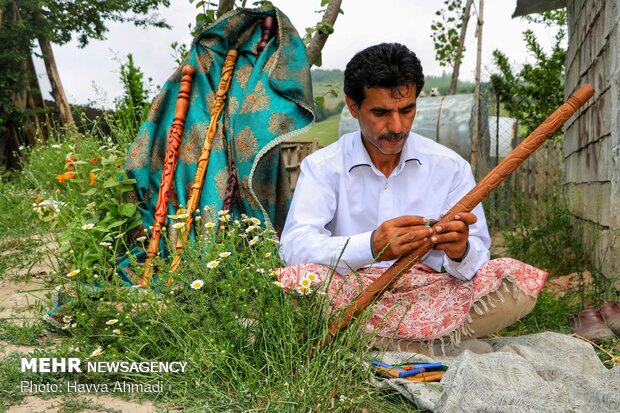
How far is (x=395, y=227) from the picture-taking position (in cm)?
266

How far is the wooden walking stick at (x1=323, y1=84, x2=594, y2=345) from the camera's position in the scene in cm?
271

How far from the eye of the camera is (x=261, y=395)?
251 centimetres

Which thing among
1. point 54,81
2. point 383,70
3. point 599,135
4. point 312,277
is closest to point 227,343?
point 312,277

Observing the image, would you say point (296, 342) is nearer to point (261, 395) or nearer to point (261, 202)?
point (261, 395)

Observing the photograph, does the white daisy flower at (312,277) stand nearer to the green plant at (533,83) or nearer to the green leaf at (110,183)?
the green leaf at (110,183)

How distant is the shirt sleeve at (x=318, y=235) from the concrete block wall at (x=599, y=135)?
70.1 inches

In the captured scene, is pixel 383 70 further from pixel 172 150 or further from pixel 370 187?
pixel 172 150

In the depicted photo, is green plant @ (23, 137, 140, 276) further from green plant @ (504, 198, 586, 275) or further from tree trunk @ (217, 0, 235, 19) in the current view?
green plant @ (504, 198, 586, 275)

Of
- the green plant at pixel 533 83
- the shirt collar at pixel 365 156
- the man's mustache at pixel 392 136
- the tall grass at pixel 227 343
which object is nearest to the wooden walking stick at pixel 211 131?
the tall grass at pixel 227 343

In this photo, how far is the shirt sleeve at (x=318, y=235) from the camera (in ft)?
9.30

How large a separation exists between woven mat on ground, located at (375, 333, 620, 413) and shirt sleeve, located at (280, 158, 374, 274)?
0.45 m

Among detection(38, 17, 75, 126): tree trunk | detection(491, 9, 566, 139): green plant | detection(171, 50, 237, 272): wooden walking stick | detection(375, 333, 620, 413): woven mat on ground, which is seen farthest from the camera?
detection(38, 17, 75, 126): tree trunk

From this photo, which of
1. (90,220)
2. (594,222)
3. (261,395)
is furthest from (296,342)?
(594,222)

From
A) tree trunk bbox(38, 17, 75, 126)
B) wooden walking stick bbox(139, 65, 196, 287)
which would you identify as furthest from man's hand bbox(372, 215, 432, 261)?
tree trunk bbox(38, 17, 75, 126)
